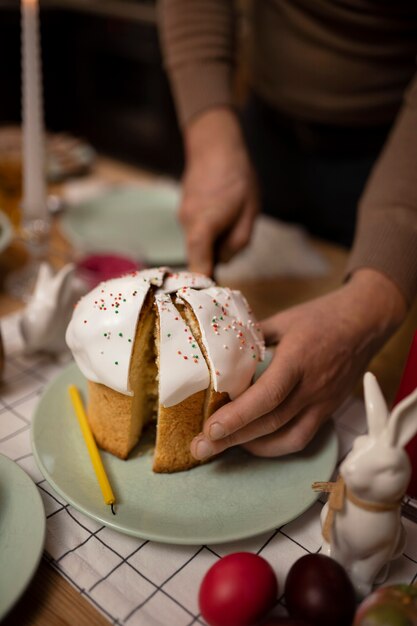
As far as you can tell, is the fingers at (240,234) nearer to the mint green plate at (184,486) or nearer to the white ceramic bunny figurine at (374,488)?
the mint green plate at (184,486)

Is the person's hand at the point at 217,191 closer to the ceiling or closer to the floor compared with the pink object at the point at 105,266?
closer to the ceiling

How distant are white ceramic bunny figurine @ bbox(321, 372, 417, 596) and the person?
0.20m

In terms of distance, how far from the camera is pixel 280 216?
185 cm

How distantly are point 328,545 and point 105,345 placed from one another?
1.28ft

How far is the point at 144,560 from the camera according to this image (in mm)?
705

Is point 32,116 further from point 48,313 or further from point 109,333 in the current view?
point 109,333

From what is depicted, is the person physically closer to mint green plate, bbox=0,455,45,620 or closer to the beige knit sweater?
the beige knit sweater

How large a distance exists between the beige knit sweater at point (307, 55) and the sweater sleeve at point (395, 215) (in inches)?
8.0

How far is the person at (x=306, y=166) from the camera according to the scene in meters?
0.84

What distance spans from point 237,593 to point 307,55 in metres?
1.33

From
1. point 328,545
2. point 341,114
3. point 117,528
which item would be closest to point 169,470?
point 117,528

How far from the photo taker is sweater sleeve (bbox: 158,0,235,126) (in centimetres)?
145

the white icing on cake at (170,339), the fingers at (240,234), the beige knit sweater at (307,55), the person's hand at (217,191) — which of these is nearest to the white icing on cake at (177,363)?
the white icing on cake at (170,339)

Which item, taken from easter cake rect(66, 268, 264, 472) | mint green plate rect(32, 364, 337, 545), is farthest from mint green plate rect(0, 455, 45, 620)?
easter cake rect(66, 268, 264, 472)
